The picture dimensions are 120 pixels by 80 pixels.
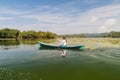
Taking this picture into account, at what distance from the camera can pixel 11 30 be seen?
108688 millimetres

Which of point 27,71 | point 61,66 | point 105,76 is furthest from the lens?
point 61,66

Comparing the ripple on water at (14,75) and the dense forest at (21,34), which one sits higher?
the dense forest at (21,34)

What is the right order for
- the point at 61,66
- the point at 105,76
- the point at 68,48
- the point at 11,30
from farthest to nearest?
the point at 11,30 → the point at 68,48 → the point at 61,66 → the point at 105,76

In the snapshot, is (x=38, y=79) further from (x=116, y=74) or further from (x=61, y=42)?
(x=61, y=42)

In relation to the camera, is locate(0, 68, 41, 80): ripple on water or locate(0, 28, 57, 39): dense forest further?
locate(0, 28, 57, 39): dense forest

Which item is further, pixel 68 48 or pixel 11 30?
pixel 11 30

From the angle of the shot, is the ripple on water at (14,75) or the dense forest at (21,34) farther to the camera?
the dense forest at (21,34)

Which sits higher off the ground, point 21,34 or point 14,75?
point 21,34

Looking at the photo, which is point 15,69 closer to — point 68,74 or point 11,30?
point 68,74

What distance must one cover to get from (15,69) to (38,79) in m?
3.14

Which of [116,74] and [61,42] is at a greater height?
[61,42]

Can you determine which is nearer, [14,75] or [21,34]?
[14,75]

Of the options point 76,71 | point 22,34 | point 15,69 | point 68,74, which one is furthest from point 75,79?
point 22,34

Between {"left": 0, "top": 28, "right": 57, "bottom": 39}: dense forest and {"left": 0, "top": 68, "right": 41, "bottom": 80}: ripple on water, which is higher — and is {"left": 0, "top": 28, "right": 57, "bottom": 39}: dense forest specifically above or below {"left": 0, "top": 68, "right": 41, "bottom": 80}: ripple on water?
above
